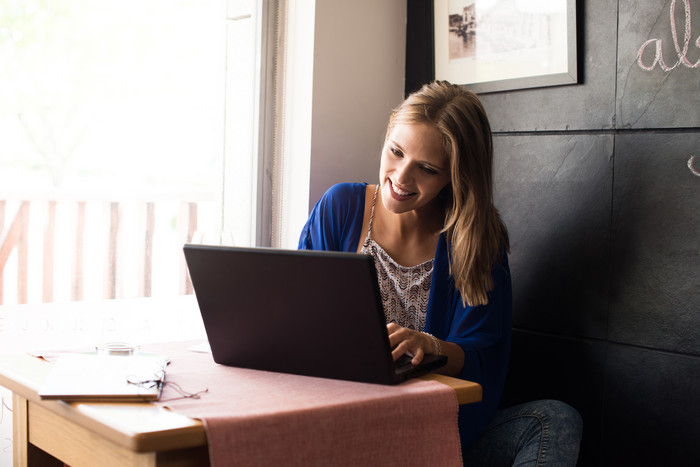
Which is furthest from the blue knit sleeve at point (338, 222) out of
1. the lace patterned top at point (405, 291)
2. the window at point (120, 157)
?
the window at point (120, 157)

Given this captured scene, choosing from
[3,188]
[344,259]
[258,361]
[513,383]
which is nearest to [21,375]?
[258,361]

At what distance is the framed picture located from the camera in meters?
1.74

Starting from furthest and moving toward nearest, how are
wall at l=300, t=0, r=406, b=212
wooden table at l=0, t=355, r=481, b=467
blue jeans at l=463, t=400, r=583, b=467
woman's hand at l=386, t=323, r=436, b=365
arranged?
wall at l=300, t=0, r=406, b=212 < blue jeans at l=463, t=400, r=583, b=467 < woman's hand at l=386, t=323, r=436, b=365 < wooden table at l=0, t=355, r=481, b=467

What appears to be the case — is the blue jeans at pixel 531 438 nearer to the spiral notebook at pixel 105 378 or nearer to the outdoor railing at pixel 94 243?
the spiral notebook at pixel 105 378

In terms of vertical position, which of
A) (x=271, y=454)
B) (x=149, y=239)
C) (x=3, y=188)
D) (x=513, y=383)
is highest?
(x=3, y=188)

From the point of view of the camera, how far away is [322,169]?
2020 millimetres

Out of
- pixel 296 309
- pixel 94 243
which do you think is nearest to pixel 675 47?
pixel 296 309

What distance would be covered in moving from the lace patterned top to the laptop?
425 mm

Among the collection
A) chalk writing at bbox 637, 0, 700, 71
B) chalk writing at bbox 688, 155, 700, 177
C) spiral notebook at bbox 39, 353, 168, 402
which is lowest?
spiral notebook at bbox 39, 353, 168, 402

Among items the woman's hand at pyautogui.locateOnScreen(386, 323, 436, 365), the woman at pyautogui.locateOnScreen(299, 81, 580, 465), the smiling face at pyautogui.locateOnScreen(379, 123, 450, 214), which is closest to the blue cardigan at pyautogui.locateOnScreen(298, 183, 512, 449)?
the woman at pyautogui.locateOnScreen(299, 81, 580, 465)

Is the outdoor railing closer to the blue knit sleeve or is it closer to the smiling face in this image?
the blue knit sleeve

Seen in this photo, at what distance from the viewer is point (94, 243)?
1.95 metres

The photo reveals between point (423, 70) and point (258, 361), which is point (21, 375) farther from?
point (423, 70)

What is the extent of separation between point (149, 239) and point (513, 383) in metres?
1.07
